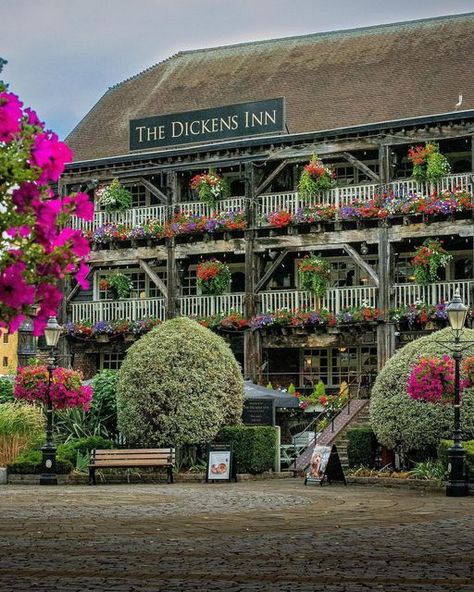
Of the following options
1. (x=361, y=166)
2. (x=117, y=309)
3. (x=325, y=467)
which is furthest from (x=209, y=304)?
(x=325, y=467)

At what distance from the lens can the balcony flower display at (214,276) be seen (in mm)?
39062

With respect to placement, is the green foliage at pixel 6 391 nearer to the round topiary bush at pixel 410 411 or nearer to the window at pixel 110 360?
the round topiary bush at pixel 410 411

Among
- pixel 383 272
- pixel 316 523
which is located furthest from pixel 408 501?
pixel 383 272

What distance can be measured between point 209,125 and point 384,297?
27.3ft

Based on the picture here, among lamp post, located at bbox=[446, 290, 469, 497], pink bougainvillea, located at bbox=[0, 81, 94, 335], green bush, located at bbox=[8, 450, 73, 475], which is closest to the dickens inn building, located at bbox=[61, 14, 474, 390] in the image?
green bush, located at bbox=[8, 450, 73, 475]

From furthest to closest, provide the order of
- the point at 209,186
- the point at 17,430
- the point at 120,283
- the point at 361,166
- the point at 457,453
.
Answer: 1. the point at 120,283
2. the point at 209,186
3. the point at 361,166
4. the point at 17,430
5. the point at 457,453

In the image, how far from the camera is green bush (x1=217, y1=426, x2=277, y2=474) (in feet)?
87.0

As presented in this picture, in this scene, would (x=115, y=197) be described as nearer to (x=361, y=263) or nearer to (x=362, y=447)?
(x=361, y=263)

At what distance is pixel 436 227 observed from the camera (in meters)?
36.3

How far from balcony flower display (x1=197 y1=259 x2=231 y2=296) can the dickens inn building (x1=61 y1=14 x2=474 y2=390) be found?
0.42 metres

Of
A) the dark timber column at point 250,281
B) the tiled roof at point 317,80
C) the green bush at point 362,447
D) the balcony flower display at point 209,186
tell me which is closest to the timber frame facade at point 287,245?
the dark timber column at point 250,281

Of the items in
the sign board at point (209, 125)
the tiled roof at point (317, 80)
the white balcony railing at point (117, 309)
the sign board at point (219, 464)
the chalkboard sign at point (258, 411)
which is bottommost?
the sign board at point (219, 464)

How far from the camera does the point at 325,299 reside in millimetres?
37812

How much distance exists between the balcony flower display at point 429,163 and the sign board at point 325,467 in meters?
13.9
